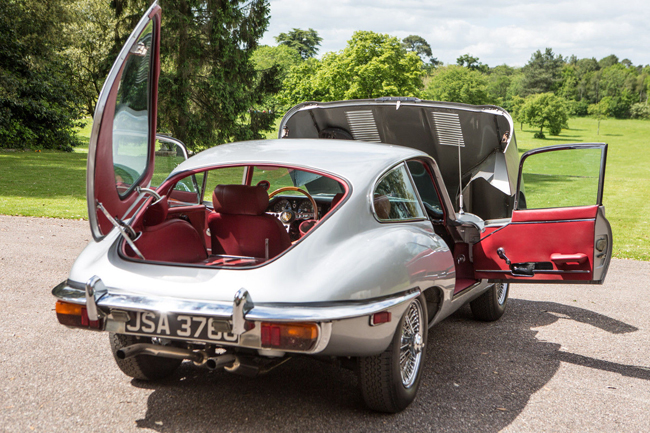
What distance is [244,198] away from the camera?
13.0 ft

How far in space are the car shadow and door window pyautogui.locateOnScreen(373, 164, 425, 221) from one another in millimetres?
1185

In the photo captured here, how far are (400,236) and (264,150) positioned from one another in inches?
45.5

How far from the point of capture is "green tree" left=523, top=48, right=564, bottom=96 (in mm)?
106488

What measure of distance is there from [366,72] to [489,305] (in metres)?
38.4

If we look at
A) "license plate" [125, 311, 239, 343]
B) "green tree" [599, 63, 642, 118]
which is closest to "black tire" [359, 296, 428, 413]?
"license plate" [125, 311, 239, 343]

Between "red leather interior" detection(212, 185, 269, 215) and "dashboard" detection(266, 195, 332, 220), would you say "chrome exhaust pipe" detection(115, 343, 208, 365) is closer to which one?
"red leather interior" detection(212, 185, 269, 215)

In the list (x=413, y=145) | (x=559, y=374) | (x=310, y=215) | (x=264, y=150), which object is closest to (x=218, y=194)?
(x=264, y=150)

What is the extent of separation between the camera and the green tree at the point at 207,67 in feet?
84.7

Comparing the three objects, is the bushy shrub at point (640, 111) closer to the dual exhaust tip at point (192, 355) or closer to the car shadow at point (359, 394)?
the car shadow at point (359, 394)

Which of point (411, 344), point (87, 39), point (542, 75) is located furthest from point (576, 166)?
point (542, 75)

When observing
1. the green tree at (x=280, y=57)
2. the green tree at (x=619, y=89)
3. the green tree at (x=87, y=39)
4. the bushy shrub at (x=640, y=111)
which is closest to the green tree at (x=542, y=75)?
the green tree at (x=619, y=89)

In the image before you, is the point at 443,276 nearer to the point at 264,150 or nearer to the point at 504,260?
the point at 504,260

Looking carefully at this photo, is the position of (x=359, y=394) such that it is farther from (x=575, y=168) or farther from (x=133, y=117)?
(x=575, y=168)

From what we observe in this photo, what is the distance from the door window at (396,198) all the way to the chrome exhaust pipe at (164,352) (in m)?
1.32
